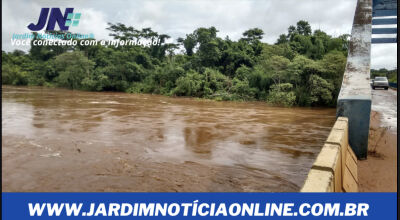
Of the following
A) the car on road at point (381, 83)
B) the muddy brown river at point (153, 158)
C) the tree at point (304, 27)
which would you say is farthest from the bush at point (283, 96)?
the tree at point (304, 27)

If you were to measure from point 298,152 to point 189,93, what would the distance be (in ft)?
59.9

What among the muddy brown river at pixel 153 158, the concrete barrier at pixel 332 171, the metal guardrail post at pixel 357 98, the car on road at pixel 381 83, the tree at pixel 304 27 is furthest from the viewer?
the tree at pixel 304 27

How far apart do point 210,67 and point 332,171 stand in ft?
80.2

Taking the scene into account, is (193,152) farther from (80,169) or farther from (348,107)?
(348,107)

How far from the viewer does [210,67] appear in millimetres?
26156

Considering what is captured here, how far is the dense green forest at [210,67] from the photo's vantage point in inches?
629

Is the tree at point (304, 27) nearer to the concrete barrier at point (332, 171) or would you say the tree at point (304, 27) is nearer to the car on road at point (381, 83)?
the car on road at point (381, 83)

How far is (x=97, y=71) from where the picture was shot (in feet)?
106

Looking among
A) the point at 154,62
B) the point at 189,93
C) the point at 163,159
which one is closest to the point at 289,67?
the point at 189,93

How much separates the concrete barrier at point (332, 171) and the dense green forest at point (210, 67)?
1247cm

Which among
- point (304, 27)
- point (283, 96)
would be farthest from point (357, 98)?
point (304, 27)

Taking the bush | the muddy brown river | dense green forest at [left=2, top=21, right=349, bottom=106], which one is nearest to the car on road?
dense green forest at [left=2, top=21, right=349, bottom=106]

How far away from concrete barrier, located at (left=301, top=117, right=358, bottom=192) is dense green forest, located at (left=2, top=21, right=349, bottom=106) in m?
12.5

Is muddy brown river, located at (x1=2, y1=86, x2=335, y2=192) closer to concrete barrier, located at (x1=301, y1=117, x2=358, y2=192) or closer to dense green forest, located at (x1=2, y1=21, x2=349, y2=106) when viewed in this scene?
concrete barrier, located at (x1=301, y1=117, x2=358, y2=192)
